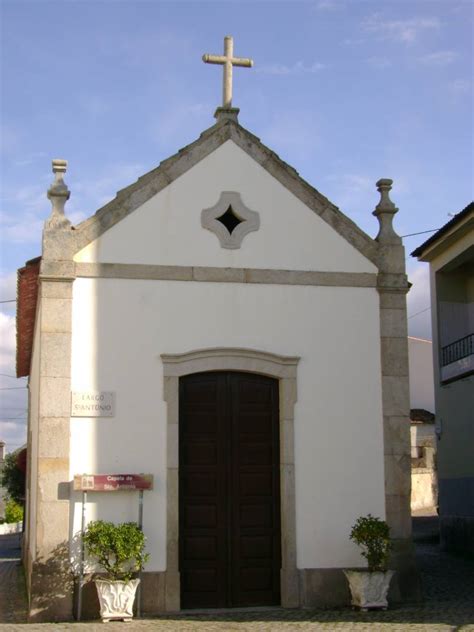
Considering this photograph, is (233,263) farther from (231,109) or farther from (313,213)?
(231,109)

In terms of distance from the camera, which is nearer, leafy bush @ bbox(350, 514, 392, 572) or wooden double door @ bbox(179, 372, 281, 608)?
leafy bush @ bbox(350, 514, 392, 572)

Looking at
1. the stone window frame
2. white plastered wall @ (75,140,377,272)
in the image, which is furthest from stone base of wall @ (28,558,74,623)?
white plastered wall @ (75,140,377,272)

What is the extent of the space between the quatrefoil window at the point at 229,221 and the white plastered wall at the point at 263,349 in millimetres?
662

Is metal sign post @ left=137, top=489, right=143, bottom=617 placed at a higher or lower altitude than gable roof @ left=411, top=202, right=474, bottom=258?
lower

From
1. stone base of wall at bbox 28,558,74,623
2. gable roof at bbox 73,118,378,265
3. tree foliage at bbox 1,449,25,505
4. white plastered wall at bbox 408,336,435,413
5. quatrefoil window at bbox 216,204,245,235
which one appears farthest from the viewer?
white plastered wall at bbox 408,336,435,413

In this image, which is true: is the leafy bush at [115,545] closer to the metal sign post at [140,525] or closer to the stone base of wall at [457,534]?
the metal sign post at [140,525]

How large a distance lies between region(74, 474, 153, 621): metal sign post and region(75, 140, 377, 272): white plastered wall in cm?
276

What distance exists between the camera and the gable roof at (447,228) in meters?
16.9

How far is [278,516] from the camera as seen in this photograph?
11453 millimetres

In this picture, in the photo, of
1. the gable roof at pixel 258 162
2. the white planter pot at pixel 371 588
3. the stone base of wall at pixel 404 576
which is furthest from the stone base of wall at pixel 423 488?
the white planter pot at pixel 371 588

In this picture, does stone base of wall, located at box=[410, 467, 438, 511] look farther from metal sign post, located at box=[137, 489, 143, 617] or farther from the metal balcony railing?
metal sign post, located at box=[137, 489, 143, 617]

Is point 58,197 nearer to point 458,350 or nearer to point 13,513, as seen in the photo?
point 458,350

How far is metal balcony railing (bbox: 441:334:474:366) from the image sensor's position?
61.2 ft

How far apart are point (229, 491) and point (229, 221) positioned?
3.61 metres
